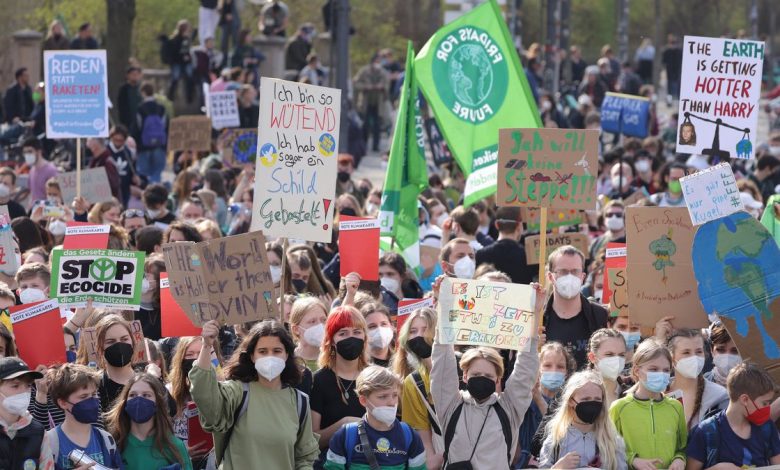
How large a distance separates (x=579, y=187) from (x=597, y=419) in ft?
10.2

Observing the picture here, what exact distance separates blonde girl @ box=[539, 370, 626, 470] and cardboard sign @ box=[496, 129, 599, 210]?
9.50ft

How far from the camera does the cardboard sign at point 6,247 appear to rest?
404 inches

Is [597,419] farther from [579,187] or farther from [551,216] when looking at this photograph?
[551,216]

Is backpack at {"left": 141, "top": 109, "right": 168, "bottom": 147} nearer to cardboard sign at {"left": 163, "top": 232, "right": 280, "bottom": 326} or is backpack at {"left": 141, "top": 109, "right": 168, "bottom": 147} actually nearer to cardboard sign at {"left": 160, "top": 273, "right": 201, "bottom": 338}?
cardboard sign at {"left": 160, "top": 273, "right": 201, "bottom": 338}

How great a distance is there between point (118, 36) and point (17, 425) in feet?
66.5

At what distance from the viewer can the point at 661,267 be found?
9641mm

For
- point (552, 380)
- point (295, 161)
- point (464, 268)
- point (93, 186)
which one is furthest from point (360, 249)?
point (93, 186)

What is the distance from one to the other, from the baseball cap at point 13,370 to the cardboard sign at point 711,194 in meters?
3.80

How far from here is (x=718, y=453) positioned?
26.2 feet

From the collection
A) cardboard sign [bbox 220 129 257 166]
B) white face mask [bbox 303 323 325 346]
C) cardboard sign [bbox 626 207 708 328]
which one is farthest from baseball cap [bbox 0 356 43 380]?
cardboard sign [bbox 220 129 257 166]

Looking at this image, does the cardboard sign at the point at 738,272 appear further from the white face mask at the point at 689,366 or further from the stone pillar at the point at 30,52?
the stone pillar at the point at 30,52

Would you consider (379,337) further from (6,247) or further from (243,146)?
(243,146)

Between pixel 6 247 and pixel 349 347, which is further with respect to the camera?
pixel 6 247

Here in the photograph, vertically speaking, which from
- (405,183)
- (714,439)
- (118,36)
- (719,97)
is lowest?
(714,439)
